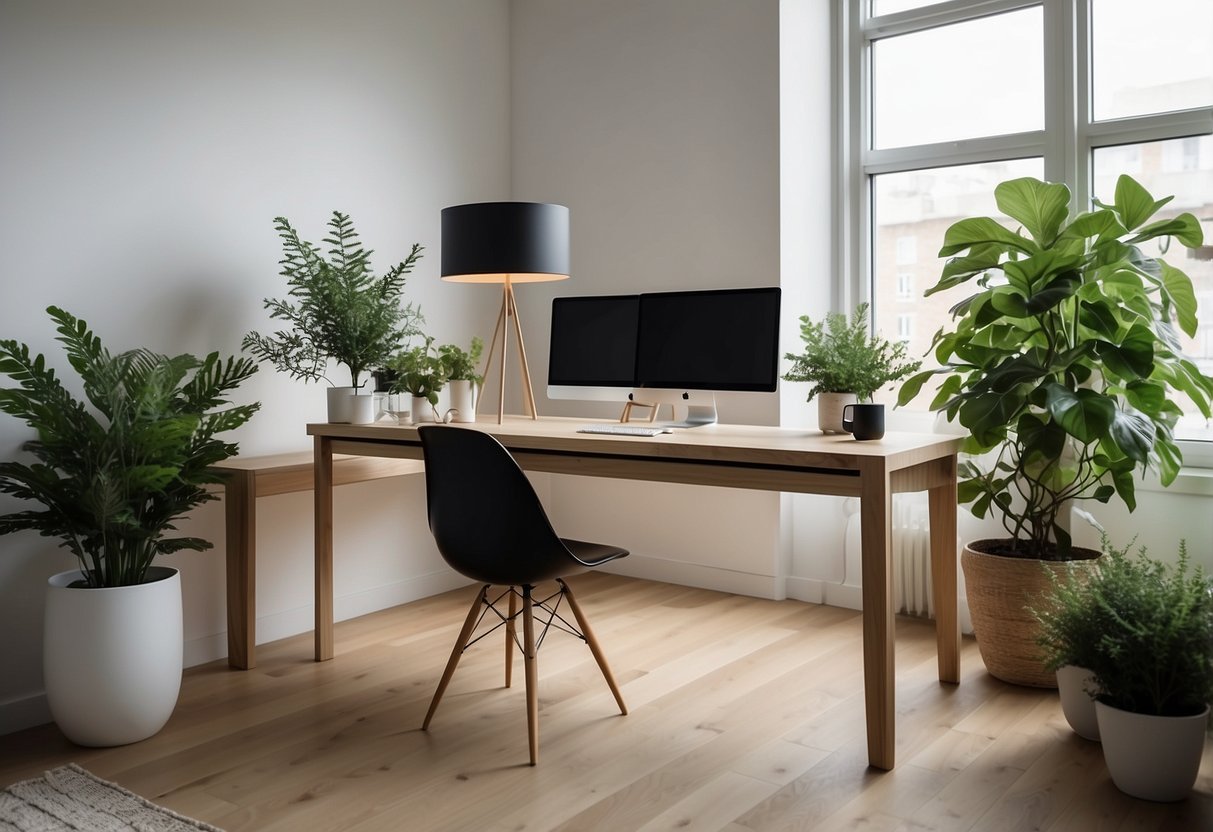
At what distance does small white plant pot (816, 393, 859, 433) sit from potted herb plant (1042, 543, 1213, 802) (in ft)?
2.61

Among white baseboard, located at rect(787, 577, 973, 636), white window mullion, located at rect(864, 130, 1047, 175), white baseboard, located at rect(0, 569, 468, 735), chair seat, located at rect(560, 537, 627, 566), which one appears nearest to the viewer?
chair seat, located at rect(560, 537, 627, 566)

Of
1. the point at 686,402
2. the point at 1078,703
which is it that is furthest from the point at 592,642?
the point at 1078,703

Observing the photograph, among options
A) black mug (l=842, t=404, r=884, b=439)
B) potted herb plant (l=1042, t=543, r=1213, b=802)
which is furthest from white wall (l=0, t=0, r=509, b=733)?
potted herb plant (l=1042, t=543, r=1213, b=802)

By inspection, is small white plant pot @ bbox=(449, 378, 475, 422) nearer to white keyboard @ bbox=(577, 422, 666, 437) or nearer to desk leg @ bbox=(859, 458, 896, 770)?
white keyboard @ bbox=(577, 422, 666, 437)

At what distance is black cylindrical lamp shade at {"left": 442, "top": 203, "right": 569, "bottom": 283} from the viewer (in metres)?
3.13

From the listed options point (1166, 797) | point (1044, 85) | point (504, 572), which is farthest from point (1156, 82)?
point (504, 572)

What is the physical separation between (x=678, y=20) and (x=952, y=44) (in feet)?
3.49

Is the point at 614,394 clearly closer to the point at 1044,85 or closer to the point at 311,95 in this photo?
the point at 311,95

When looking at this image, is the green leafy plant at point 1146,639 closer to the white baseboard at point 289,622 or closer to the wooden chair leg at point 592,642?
the wooden chair leg at point 592,642

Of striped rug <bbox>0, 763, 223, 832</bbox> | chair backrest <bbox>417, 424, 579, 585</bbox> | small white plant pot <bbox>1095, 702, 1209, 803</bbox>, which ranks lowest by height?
striped rug <bbox>0, 763, 223, 832</bbox>

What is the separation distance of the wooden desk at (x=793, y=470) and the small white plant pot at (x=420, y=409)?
146 millimetres

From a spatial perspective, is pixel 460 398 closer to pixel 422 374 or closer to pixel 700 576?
pixel 422 374

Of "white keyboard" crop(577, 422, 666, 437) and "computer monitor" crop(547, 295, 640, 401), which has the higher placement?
"computer monitor" crop(547, 295, 640, 401)

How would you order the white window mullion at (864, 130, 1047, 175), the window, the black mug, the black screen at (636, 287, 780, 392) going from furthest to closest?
1. the white window mullion at (864, 130, 1047, 175)
2. the window
3. the black screen at (636, 287, 780, 392)
4. the black mug
